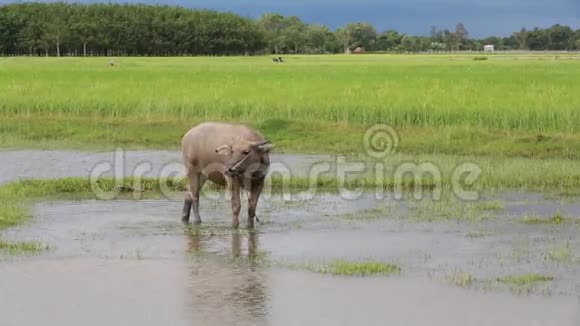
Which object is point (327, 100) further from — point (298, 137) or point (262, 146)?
point (262, 146)

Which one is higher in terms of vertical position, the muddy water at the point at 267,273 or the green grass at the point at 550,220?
the muddy water at the point at 267,273

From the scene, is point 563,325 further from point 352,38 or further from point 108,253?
point 352,38

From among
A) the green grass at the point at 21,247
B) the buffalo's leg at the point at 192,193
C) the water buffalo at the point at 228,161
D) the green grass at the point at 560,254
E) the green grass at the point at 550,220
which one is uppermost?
the water buffalo at the point at 228,161

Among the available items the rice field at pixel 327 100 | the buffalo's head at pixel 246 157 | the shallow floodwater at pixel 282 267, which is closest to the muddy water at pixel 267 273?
the shallow floodwater at pixel 282 267

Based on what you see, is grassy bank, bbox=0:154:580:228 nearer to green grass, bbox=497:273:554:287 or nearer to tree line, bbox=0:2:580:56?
green grass, bbox=497:273:554:287

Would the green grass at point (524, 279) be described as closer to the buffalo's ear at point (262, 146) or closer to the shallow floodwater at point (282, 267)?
the shallow floodwater at point (282, 267)

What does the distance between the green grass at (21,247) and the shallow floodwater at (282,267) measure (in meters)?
0.13

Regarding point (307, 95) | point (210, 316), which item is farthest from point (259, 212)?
point (307, 95)

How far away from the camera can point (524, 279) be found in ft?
24.9

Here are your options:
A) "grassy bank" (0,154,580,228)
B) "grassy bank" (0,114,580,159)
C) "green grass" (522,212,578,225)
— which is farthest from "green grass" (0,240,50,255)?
"grassy bank" (0,114,580,159)

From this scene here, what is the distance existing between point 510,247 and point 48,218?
188 inches

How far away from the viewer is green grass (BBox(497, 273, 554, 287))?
7508mm

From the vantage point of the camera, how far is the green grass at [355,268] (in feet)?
26.1

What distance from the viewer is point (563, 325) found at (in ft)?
21.1
